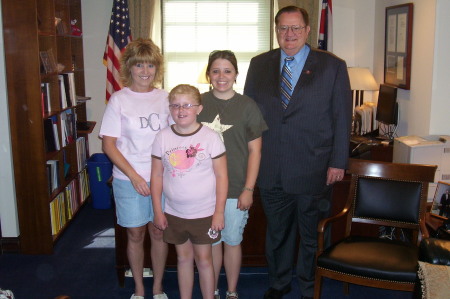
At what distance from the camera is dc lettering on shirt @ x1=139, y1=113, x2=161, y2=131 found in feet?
8.29

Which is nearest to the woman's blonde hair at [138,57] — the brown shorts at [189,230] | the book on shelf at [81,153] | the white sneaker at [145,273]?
the brown shorts at [189,230]

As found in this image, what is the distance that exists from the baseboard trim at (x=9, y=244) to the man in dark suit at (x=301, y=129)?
2024 mm

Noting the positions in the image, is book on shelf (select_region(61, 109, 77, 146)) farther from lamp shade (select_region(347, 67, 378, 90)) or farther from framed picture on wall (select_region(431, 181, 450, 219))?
framed picture on wall (select_region(431, 181, 450, 219))

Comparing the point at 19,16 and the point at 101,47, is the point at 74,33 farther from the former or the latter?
the point at 19,16

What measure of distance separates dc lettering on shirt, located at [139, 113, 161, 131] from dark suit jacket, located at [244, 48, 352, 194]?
55 cm

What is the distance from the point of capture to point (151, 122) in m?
2.54

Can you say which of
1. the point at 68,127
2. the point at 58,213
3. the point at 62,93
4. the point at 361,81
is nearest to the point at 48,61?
the point at 62,93

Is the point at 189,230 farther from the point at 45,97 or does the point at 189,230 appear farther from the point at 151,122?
the point at 45,97

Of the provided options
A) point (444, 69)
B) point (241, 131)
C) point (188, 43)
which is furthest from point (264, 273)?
point (188, 43)

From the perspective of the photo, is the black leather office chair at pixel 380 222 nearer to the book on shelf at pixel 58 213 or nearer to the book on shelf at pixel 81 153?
the book on shelf at pixel 58 213

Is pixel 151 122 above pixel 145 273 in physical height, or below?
above

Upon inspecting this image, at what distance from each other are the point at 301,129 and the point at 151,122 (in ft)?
2.54

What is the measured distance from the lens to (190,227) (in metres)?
2.47

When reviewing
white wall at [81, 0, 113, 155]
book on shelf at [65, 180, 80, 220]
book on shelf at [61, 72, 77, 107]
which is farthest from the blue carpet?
white wall at [81, 0, 113, 155]
